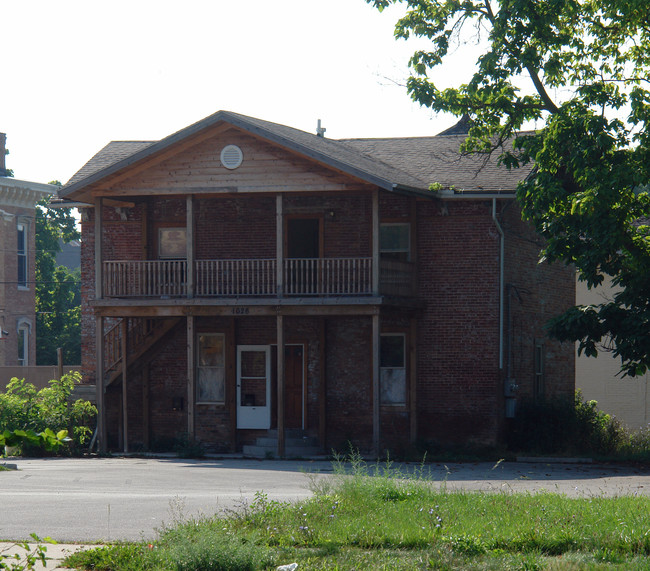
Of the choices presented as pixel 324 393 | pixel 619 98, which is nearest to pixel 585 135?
pixel 619 98

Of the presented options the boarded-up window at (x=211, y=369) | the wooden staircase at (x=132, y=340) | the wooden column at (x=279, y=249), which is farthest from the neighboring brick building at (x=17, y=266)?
the wooden column at (x=279, y=249)

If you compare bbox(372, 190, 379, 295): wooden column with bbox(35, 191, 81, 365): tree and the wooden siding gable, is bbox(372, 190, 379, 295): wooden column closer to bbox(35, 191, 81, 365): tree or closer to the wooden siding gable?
the wooden siding gable

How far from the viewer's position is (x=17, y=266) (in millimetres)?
41250

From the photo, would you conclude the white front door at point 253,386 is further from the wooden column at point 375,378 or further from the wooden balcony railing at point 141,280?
the wooden column at point 375,378

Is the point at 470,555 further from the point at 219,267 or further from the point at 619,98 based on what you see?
the point at 219,267

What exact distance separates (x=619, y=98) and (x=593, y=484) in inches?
292

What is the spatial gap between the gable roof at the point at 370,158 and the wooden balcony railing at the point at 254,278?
6.86 ft

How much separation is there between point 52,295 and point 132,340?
80.6ft

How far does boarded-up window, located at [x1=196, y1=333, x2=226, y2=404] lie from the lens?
2562cm

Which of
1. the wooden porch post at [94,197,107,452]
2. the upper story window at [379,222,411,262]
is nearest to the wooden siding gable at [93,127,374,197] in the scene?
the wooden porch post at [94,197,107,452]

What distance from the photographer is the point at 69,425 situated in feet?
79.4

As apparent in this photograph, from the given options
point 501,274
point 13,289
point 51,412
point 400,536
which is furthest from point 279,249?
point 13,289

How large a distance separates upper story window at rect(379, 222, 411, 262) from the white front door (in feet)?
12.8

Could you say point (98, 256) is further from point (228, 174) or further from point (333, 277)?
point (333, 277)
